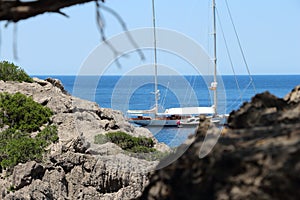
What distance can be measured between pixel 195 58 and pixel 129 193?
2766mm

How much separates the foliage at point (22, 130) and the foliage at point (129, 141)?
5.21 feet

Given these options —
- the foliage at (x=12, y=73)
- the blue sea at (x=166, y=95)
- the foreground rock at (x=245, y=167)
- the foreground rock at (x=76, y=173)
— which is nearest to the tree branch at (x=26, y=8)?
the foreground rock at (x=245, y=167)

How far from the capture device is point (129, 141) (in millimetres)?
17500

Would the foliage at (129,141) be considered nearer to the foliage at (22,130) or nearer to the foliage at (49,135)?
the foliage at (49,135)

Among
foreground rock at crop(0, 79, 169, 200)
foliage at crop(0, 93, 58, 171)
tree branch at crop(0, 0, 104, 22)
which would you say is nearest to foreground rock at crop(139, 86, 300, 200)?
tree branch at crop(0, 0, 104, 22)

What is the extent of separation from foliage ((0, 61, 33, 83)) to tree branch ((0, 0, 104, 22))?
1698 centimetres

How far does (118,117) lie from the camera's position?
61.5 ft

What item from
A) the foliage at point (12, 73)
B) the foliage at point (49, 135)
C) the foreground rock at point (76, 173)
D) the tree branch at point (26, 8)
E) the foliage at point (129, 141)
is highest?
the foliage at point (12, 73)

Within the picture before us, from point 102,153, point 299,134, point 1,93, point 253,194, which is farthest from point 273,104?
point 1,93

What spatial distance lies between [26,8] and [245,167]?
1202mm

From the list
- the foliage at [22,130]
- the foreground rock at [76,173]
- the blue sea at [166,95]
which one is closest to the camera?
the foreground rock at [76,173]

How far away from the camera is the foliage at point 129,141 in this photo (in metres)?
16.1

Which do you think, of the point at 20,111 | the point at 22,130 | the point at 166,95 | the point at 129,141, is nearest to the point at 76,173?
the point at 22,130

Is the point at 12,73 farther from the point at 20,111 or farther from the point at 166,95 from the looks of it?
the point at 166,95
